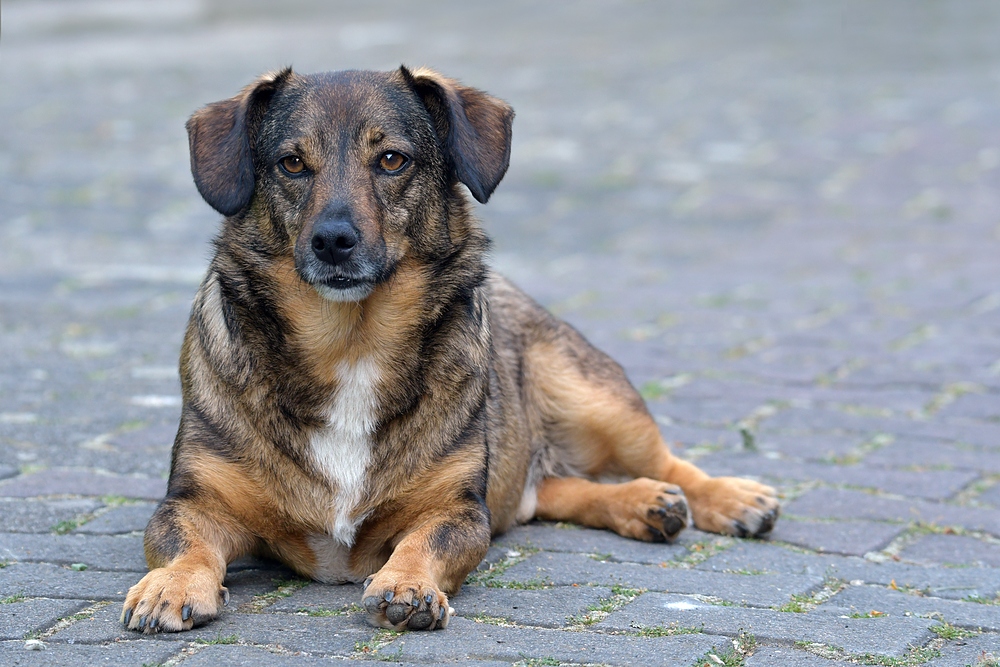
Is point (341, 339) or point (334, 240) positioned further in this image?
point (341, 339)

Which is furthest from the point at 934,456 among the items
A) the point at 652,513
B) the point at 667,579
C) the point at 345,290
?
the point at 345,290

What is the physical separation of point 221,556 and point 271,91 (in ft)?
5.12

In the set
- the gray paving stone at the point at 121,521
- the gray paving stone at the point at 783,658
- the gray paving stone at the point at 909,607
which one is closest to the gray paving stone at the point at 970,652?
the gray paving stone at the point at 909,607

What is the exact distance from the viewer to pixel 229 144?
4211 mm

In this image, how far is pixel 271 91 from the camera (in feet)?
14.3

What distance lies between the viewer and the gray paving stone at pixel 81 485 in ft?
16.2

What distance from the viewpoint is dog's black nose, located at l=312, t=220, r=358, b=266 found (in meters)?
3.89

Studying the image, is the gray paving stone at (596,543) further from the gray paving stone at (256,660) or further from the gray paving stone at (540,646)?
the gray paving stone at (256,660)

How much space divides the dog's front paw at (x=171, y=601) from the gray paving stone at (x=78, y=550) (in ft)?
1.69

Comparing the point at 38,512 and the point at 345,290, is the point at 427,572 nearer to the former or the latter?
the point at 345,290

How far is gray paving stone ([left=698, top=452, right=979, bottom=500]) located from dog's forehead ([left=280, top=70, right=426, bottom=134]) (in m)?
2.19

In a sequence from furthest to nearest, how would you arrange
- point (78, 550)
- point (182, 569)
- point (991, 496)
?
point (991, 496) < point (78, 550) < point (182, 569)

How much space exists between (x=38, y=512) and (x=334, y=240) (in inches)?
67.1

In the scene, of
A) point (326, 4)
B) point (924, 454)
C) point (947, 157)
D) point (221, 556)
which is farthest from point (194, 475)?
point (326, 4)
